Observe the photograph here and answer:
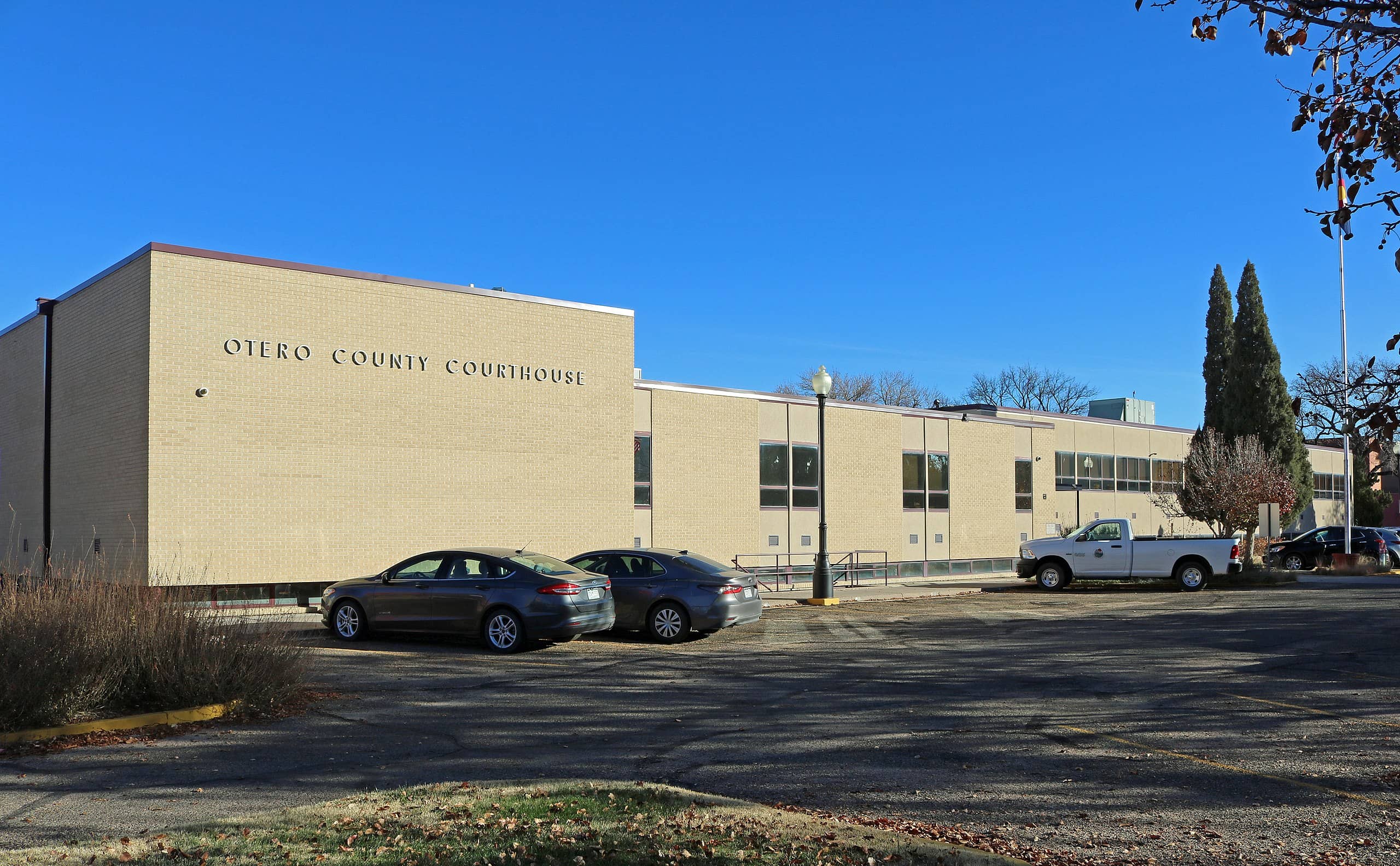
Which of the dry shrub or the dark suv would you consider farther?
the dark suv

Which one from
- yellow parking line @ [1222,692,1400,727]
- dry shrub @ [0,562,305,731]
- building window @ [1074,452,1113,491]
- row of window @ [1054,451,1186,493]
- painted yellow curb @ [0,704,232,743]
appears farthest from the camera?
building window @ [1074,452,1113,491]

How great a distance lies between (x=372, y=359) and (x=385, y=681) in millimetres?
12032

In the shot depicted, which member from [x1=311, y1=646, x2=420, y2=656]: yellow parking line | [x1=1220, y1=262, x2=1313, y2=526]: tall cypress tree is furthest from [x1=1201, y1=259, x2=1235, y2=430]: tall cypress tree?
[x1=311, y1=646, x2=420, y2=656]: yellow parking line

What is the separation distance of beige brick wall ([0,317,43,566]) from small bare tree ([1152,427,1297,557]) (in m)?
37.5

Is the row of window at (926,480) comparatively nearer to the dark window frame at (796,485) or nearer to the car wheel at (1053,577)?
the dark window frame at (796,485)

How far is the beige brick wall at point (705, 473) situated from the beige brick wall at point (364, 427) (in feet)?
7.98

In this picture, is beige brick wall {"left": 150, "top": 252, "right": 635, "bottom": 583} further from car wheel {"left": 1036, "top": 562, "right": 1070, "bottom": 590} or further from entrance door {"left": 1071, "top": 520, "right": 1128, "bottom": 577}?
entrance door {"left": 1071, "top": 520, "right": 1128, "bottom": 577}

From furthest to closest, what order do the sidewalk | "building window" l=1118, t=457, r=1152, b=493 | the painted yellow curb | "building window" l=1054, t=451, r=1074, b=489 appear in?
"building window" l=1118, t=457, r=1152, b=493
"building window" l=1054, t=451, r=1074, b=489
the sidewalk
the painted yellow curb

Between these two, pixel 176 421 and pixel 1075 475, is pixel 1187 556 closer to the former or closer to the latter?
pixel 1075 475

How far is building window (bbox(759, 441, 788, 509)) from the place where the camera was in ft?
107

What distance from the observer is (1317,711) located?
427 inches

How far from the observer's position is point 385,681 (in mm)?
12836

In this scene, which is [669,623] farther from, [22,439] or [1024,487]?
[1024,487]

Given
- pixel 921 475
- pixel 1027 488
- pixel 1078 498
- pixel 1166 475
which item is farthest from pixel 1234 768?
pixel 1166 475
